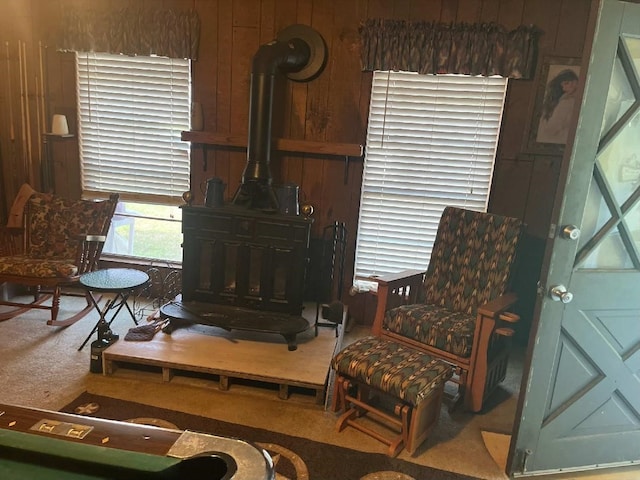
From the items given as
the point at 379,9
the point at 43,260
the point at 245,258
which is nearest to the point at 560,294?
the point at 245,258

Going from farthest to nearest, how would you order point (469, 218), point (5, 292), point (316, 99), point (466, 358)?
1. point (5, 292)
2. point (316, 99)
3. point (469, 218)
4. point (466, 358)

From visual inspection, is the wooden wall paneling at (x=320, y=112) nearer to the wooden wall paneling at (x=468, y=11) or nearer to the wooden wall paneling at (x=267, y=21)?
the wooden wall paneling at (x=267, y=21)

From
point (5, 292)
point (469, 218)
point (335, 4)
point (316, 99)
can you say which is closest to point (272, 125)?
point (316, 99)

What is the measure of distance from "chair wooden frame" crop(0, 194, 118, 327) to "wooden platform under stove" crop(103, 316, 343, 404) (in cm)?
81

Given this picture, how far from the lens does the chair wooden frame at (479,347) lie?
8.77ft

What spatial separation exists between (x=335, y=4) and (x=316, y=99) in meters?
0.65

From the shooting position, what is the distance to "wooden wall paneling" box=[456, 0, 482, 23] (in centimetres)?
329

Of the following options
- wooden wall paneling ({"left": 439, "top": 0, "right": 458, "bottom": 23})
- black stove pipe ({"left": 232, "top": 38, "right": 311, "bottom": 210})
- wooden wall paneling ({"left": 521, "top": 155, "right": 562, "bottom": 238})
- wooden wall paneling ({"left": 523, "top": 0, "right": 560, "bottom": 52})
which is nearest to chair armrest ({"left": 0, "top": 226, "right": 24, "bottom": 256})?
black stove pipe ({"left": 232, "top": 38, "right": 311, "bottom": 210})

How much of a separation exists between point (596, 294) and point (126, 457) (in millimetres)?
1895

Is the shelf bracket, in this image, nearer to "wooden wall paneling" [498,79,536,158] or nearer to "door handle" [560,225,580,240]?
"wooden wall paneling" [498,79,536,158]

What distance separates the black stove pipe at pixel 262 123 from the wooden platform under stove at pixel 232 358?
2.93 ft

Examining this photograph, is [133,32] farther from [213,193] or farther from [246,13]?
[213,193]

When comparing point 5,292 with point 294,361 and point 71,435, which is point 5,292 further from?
point 71,435

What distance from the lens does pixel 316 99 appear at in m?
3.59
